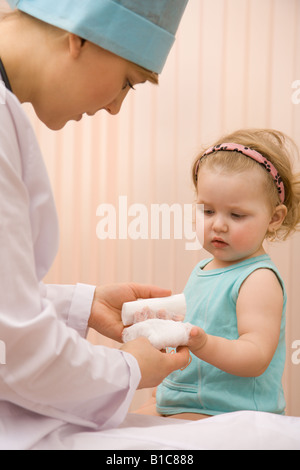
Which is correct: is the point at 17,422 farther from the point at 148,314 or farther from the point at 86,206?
the point at 86,206

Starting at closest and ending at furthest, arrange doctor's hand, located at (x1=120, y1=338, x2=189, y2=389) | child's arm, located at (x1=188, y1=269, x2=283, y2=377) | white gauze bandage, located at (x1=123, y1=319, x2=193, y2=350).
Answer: doctor's hand, located at (x1=120, y1=338, x2=189, y2=389) → white gauze bandage, located at (x1=123, y1=319, x2=193, y2=350) → child's arm, located at (x1=188, y1=269, x2=283, y2=377)

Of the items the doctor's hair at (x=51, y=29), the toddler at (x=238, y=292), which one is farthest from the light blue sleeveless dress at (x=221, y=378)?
the doctor's hair at (x=51, y=29)

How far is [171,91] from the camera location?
2.07 m

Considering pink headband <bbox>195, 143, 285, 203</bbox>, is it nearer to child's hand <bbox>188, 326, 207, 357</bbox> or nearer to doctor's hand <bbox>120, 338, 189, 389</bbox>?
child's hand <bbox>188, 326, 207, 357</bbox>

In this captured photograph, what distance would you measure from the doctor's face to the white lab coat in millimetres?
165

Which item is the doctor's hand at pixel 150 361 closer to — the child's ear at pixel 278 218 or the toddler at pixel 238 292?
the toddler at pixel 238 292

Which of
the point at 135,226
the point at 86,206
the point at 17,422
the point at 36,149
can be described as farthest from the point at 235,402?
the point at 86,206

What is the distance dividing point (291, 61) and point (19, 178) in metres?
1.45

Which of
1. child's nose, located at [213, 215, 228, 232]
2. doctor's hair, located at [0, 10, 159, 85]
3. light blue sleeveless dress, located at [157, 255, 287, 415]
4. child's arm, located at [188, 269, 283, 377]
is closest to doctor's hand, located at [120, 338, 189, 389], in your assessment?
child's arm, located at [188, 269, 283, 377]

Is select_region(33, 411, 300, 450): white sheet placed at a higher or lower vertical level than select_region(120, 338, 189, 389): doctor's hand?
lower

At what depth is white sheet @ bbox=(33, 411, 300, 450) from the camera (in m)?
0.80

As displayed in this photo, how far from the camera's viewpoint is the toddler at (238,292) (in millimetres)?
1219

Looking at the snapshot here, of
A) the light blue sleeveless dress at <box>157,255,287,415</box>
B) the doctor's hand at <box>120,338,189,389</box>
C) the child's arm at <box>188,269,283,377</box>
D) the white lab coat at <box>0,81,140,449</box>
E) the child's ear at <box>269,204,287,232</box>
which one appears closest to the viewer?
the white lab coat at <box>0,81,140,449</box>

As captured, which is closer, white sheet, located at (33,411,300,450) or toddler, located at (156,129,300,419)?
white sheet, located at (33,411,300,450)
